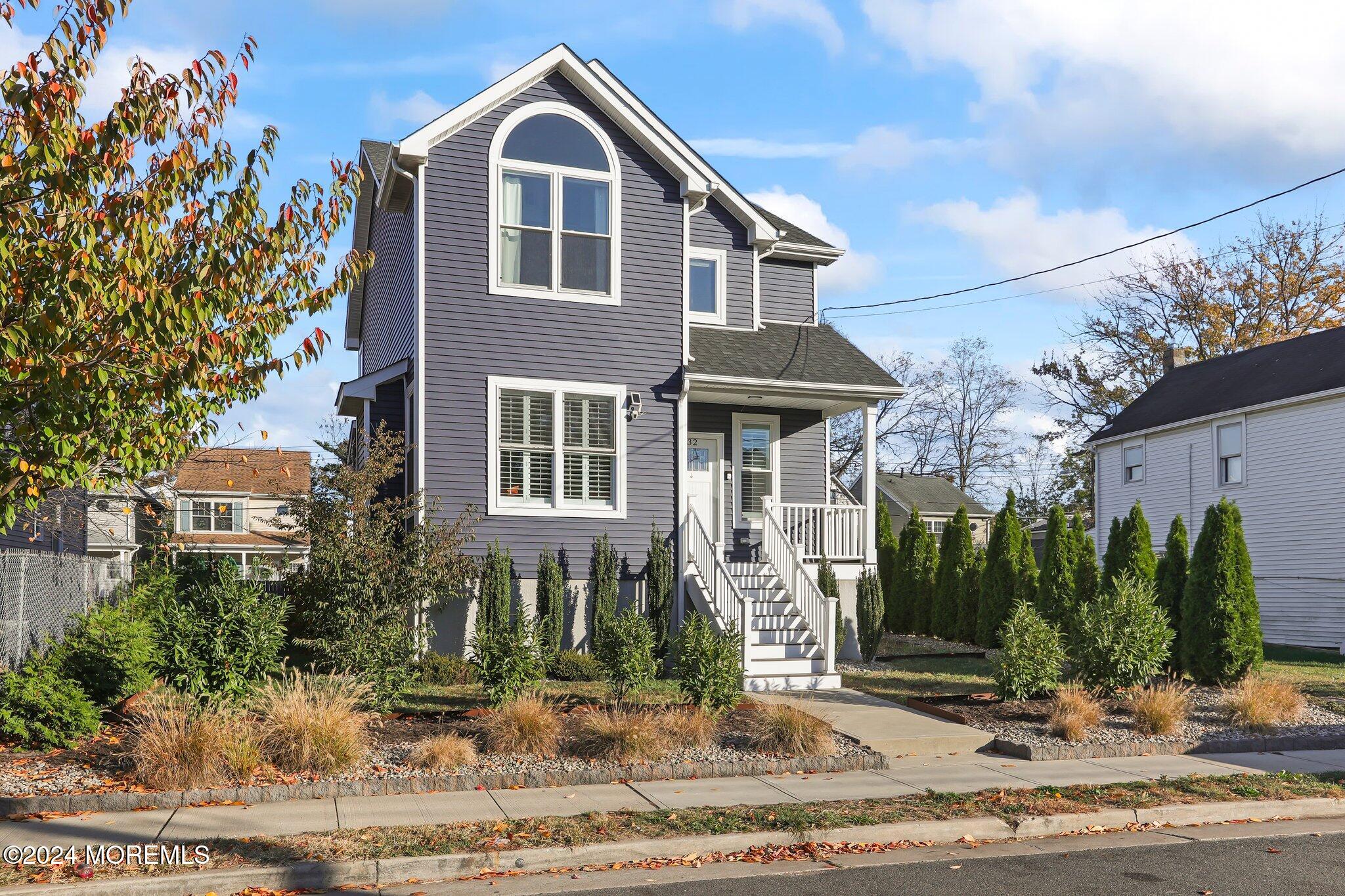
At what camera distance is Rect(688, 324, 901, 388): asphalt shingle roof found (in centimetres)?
1612

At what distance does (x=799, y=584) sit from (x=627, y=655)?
422 cm

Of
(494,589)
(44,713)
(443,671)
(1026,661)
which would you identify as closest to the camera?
(44,713)

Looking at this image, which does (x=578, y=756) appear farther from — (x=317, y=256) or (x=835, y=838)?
(x=317, y=256)

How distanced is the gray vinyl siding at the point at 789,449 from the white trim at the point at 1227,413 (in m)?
10.9

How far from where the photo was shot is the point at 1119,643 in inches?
476

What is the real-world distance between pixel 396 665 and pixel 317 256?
15.4 ft

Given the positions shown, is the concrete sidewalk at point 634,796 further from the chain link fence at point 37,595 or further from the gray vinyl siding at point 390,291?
the gray vinyl siding at point 390,291

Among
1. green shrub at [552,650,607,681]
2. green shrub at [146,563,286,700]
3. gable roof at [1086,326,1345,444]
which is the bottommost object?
green shrub at [552,650,607,681]

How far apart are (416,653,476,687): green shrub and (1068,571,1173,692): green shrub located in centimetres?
703

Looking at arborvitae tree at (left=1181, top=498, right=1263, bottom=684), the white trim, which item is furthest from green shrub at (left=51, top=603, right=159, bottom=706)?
the white trim

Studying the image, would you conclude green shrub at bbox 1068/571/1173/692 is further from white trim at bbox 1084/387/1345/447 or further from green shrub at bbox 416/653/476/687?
white trim at bbox 1084/387/1345/447

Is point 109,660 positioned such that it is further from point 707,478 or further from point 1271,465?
point 1271,465

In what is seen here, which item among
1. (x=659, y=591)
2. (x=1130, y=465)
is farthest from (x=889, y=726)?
(x=1130, y=465)

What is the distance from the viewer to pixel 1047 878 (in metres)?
6.50
